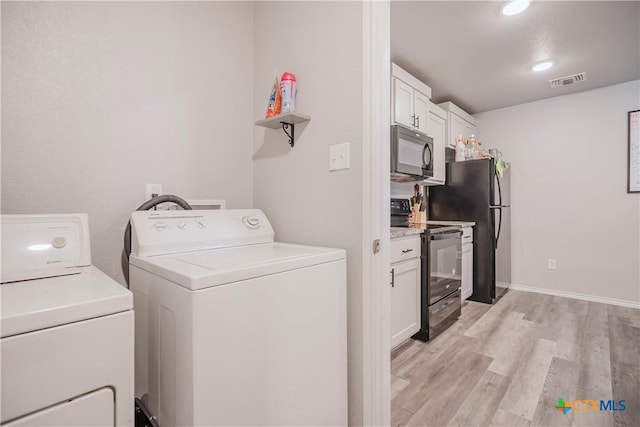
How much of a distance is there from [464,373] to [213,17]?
2.57 metres

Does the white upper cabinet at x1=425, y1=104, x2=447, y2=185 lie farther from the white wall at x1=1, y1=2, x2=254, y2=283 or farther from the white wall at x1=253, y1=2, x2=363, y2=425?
the white wall at x1=1, y1=2, x2=254, y2=283

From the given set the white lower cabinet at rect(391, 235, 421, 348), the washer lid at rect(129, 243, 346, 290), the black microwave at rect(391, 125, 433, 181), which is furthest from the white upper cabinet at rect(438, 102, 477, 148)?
the washer lid at rect(129, 243, 346, 290)

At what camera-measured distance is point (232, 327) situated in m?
0.85

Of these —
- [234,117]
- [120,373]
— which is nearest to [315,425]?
[120,373]

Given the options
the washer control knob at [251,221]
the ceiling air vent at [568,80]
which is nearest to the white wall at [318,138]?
the washer control knob at [251,221]

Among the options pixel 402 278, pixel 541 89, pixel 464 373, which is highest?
pixel 541 89

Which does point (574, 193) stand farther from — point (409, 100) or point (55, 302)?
point (55, 302)

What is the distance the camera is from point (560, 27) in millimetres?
2271

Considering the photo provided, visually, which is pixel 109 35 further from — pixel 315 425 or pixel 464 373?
pixel 464 373

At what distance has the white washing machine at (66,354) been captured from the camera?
58 cm

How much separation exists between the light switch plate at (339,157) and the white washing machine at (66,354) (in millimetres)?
885

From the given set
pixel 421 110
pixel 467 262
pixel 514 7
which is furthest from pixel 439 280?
pixel 514 7

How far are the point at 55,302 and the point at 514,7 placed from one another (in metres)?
2.82

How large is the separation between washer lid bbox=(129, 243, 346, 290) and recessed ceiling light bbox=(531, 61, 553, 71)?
297 centimetres
